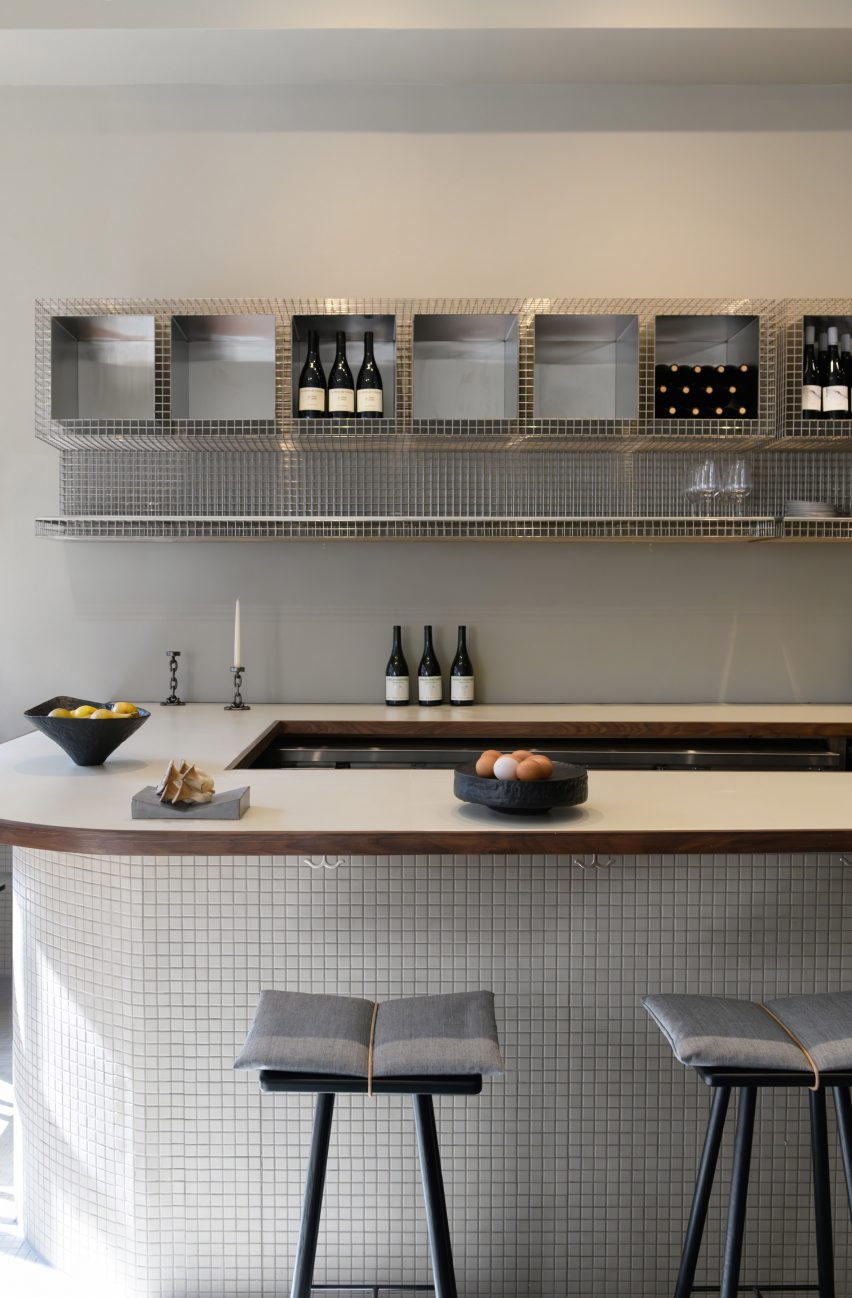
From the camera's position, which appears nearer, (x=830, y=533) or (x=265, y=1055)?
(x=265, y=1055)

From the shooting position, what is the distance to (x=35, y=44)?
144 inches

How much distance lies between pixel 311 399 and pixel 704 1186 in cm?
276

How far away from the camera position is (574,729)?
3.48 meters

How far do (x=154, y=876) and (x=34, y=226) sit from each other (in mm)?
3103

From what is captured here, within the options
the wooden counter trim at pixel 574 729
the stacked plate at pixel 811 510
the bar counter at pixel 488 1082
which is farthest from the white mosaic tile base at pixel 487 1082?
the stacked plate at pixel 811 510

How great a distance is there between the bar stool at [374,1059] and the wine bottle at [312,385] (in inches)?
93.6

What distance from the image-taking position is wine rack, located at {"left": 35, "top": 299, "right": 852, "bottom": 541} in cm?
362

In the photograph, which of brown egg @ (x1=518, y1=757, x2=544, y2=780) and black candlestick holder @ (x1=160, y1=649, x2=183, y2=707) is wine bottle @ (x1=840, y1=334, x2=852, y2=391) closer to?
brown egg @ (x1=518, y1=757, x2=544, y2=780)

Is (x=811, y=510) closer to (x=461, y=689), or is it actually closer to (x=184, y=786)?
(x=461, y=689)

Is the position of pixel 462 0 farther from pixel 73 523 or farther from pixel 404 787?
pixel 404 787

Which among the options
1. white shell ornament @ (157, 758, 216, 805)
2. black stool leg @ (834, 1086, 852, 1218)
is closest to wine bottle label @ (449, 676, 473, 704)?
white shell ornament @ (157, 758, 216, 805)

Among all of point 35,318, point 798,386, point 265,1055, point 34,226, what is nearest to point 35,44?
point 34,226

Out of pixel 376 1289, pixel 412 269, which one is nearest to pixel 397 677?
pixel 412 269

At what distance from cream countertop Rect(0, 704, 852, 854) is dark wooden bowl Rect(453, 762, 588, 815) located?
0.03 metres
